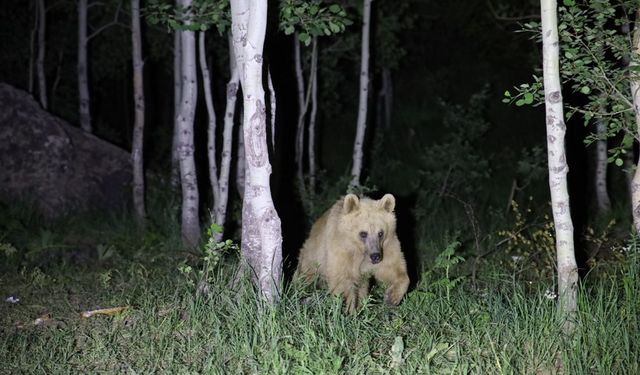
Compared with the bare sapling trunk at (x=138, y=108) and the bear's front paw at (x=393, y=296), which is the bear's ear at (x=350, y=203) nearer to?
the bear's front paw at (x=393, y=296)

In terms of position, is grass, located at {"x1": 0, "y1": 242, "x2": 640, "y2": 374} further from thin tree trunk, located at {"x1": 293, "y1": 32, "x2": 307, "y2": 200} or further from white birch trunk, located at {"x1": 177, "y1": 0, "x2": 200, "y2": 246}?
thin tree trunk, located at {"x1": 293, "y1": 32, "x2": 307, "y2": 200}

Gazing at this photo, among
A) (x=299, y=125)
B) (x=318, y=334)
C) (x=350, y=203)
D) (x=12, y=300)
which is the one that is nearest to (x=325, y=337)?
(x=318, y=334)

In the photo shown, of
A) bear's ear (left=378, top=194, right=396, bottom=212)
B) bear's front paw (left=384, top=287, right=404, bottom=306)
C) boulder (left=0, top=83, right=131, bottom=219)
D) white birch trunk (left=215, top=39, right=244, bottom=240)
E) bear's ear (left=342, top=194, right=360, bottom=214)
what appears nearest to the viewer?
bear's front paw (left=384, top=287, right=404, bottom=306)

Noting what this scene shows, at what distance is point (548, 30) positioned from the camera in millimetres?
5484

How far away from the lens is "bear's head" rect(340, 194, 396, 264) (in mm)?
7102

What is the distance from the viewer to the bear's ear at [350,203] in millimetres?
7129

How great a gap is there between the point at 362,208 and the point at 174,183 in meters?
6.54

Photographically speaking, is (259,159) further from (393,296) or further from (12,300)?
(12,300)

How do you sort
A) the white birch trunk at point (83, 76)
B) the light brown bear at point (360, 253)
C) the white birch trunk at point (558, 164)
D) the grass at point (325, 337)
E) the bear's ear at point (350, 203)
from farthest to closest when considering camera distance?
the white birch trunk at point (83, 76) → the bear's ear at point (350, 203) → the light brown bear at point (360, 253) → the white birch trunk at point (558, 164) → the grass at point (325, 337)

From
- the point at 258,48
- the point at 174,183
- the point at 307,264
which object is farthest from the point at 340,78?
the point at 258,48

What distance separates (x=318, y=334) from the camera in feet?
17.9

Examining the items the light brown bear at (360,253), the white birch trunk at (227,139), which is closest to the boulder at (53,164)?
the white birch trunk at (227,139)

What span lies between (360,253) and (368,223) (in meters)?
0.31

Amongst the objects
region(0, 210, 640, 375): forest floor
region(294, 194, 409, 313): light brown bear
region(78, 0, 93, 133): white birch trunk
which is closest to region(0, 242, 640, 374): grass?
region(0, 210, 640, 375): forest floor
